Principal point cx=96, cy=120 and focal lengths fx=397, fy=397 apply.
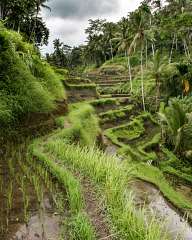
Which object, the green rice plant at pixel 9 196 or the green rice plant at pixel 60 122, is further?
the green rice plant at pixel 60 122

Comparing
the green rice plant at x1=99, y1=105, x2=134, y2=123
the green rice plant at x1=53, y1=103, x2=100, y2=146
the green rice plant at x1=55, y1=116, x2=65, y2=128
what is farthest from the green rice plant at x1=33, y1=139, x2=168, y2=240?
the green rice plant at x1=99, y1=105, x2=134, y2=123

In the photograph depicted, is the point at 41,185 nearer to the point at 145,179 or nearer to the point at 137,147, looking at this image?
the point at 145,179

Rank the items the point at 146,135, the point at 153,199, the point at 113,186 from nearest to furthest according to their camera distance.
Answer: the point at 113,186 → the point at 153,199 → the point at 146,135

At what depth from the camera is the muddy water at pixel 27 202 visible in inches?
205

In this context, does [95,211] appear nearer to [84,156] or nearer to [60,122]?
[84,156]

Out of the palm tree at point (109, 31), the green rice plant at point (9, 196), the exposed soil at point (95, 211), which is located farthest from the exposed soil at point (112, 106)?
the palm tree at point (109, 31)

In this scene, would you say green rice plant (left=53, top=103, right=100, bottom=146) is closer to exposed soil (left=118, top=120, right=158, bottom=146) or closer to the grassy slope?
the grassy slope

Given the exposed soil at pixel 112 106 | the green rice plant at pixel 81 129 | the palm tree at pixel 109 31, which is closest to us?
the green rice plant at pixel 81 129

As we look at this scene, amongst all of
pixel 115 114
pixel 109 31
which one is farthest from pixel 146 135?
pixel 109 31

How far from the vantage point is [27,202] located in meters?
5.96

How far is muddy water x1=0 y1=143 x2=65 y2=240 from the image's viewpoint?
521 centimetres

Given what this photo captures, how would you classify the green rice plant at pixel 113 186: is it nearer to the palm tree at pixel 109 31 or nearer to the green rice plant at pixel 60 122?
the green rice plant at pixel 60 122

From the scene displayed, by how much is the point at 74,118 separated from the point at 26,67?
3701 millimetres

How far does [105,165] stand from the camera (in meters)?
6.77
